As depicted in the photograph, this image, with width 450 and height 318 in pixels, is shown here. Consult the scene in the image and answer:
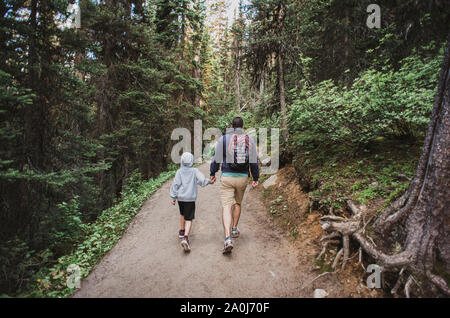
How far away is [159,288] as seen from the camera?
3432 mm

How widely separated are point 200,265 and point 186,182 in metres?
1.70

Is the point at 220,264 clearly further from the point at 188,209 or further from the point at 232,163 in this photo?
the point at 232,163

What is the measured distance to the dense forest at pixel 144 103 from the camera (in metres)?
4.32

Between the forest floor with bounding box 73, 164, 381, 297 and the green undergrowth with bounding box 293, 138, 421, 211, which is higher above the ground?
the green undergrowth with bounding box 293, 138, 421, 211

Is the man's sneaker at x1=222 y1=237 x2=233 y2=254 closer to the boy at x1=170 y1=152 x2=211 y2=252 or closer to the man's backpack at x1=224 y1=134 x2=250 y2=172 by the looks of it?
the boy at x1=170 y1=152 x2=211 y2=252

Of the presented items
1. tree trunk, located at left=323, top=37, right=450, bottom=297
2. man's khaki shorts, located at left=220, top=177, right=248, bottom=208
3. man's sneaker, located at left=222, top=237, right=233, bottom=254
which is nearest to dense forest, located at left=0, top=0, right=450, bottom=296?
tree trunk, located at left=323, top=37, right=450, bottom=297

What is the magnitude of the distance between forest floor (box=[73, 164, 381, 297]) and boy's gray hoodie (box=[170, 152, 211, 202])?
3.82 ft

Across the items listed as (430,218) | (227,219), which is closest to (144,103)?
(227,219)

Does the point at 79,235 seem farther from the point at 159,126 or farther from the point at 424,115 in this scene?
the point at 424,115

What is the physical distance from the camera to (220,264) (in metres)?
3.96

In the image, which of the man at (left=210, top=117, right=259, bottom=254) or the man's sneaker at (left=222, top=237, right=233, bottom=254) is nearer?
the man's sneaker at (left=222, top=237, right=233, bottom=254)

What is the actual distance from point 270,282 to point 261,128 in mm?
7499

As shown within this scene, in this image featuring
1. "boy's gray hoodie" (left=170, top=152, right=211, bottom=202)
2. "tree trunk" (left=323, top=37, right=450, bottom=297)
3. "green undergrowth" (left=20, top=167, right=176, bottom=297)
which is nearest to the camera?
"tree trunk" (left=323, top=37, right=450, bottom=297)

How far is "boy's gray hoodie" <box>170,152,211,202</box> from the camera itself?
4.57m
